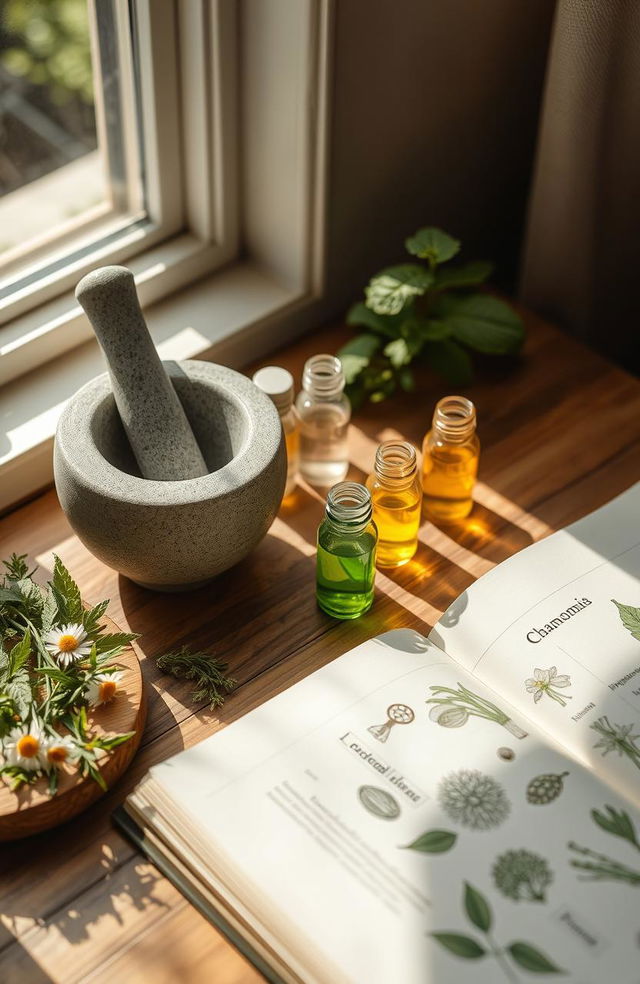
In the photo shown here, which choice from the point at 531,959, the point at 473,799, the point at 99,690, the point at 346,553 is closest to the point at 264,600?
the point at 346,553

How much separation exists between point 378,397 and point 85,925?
0.62 metres

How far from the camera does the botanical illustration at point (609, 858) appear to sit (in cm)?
71

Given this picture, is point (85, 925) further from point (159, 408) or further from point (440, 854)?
point (159, 408)

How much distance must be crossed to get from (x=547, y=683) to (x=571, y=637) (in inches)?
2.0

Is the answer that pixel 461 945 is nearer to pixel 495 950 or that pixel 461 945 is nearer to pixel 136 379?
pixel 495 950

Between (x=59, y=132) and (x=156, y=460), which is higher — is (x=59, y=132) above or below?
above

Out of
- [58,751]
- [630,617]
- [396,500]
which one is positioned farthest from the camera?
[396,500]

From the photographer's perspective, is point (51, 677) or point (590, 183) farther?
point (590, 183)

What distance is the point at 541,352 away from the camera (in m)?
1.25

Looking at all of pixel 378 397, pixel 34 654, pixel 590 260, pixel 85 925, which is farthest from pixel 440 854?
pixel 590 260

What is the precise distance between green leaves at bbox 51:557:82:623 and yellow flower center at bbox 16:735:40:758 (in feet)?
0.40

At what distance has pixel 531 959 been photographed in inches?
26.5

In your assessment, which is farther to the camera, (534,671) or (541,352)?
(541,352)

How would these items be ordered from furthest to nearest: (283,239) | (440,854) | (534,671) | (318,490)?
1. (283,239)
2. (318,490)
3. (534,671)
4. (440,854)
